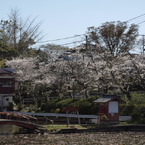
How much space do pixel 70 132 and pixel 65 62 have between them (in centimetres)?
1453

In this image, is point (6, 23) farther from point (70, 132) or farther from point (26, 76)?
point (70, 132)

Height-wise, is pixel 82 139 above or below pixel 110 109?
below

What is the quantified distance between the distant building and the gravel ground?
19.0 meters

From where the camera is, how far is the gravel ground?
20.7m

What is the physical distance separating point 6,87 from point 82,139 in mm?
23450

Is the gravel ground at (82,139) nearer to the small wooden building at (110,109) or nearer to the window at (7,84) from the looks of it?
the small wooden building at (110,109)

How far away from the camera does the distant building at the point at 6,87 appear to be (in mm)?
42906

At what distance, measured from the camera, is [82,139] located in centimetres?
2227

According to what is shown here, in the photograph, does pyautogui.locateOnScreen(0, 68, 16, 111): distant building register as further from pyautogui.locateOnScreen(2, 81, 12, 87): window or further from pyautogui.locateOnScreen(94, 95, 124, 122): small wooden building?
pyautogui.locateOnScreen(94, 95, 124, 122): small wooden building

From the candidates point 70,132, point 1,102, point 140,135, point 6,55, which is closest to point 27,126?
point 70,132

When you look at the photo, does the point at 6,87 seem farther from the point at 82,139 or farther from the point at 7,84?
the point at 82,139

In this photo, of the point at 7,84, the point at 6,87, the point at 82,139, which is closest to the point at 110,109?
the point at 82,139

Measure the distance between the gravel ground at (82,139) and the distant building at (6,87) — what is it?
1897 cm

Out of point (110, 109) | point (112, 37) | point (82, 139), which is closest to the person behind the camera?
point (82, 139)
